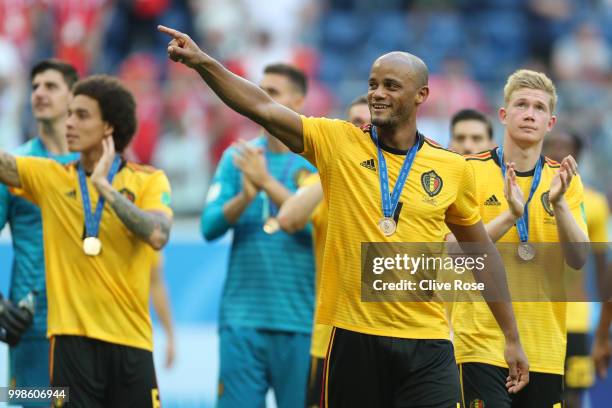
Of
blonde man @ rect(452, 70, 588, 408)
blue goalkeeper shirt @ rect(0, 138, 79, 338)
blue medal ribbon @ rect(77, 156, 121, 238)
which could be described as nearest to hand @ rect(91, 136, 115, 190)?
blue medal ribbon @ rect(77, 156, 121, 238)

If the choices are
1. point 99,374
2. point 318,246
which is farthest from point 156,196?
point 318,246

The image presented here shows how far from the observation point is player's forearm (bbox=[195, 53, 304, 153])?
6281 mm

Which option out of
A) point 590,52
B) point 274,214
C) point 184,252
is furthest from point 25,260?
point 590,52

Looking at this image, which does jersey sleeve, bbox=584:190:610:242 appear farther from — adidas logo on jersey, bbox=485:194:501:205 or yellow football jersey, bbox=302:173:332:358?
adidas logo on jersey, bbox=485:194:501:205

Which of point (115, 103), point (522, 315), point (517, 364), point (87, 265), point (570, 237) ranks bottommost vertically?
point (517, 364)

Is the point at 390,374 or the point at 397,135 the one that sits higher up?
the point at 397,135

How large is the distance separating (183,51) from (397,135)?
51.8 inches

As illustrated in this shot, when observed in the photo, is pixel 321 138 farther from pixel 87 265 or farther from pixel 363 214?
pixel 87 265

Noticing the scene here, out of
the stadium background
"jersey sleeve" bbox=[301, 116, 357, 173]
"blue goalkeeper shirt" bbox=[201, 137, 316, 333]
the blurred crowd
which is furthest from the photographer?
the blurred crowd

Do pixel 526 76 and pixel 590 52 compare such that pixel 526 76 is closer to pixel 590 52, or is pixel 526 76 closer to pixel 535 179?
pixel 535 179

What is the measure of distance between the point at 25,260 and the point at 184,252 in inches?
169

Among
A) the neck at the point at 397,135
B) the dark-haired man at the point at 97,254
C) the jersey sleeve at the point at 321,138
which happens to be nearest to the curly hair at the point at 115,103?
the dark-haired man at the point at 97,254

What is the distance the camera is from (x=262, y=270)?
9.18 m

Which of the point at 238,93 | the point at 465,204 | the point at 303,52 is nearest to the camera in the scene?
the point at 238,93
